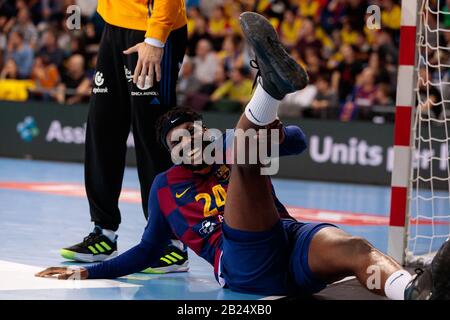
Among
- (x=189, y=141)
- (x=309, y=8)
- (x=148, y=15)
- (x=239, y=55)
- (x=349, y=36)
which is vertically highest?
(x=309, y=8)

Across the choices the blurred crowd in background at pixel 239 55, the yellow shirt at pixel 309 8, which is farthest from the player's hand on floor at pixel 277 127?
the yellow shirt at pixel 309 8

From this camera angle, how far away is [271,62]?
12.2ft

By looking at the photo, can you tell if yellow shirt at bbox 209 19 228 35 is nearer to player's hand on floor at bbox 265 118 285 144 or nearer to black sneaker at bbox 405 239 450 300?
player's hand on floor at bbox 265 118 285 144

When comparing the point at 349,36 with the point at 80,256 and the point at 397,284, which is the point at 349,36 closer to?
the point at 80,256

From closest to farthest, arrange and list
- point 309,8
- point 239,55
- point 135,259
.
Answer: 1. point 135,259
2. point 239,55
3. point 309,8

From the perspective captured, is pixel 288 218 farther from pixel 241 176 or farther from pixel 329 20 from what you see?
pixel 329 20

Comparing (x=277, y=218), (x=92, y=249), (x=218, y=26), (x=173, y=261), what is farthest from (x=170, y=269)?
(x=218, y=26)

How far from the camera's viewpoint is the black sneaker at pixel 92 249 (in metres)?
5.21

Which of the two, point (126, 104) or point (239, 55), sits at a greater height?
point (239, 55)

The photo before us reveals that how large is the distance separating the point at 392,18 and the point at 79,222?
294 inches

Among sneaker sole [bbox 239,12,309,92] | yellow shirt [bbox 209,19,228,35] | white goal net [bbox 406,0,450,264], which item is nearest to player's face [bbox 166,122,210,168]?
sneaker sole [bbox 239,12,309,92]

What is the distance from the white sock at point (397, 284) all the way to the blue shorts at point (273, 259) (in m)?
0.42

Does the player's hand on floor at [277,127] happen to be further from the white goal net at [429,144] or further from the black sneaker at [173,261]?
the white goal net at [429,144]

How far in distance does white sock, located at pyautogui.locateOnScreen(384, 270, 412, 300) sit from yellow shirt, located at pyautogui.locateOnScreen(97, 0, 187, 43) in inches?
77.3
